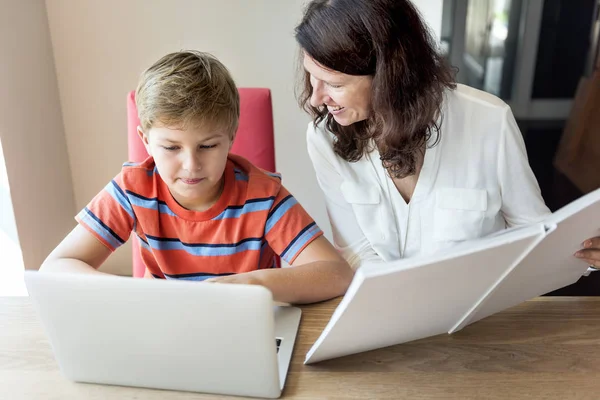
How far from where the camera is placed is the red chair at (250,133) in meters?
1.39

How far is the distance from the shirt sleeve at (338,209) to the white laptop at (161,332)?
0.61 metres

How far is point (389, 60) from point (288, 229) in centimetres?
39

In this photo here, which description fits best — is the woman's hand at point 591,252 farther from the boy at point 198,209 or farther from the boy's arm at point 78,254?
the boy's arm at point 78,254

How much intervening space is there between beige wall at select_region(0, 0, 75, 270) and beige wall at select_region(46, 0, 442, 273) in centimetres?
6

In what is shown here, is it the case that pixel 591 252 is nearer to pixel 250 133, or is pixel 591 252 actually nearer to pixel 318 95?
pixel 318 95

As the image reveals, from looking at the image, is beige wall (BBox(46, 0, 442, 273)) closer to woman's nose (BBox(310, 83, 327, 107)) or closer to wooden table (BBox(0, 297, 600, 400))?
woman's nose (BBox(310, 83, 327, 107))

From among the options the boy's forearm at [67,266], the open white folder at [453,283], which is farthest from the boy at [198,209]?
the open white folder at [453,283]

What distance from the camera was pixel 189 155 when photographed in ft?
3.67

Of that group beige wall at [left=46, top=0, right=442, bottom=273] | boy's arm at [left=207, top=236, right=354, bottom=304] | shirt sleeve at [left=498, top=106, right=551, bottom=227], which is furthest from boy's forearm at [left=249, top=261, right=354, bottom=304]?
beige wall at [left=46, top=0, right=442, bottom=273]

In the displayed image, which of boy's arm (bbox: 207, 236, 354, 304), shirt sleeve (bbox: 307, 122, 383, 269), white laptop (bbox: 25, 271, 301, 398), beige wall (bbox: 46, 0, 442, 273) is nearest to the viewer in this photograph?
white laptop (bbox: 25, 271, 301, 398)

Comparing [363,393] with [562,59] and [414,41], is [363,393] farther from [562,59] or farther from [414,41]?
[562,59]

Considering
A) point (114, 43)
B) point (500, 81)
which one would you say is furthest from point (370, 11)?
point (114, 43)

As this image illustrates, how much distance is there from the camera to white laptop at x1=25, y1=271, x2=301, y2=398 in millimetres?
748

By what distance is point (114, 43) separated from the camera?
6.88 feet
